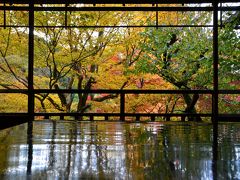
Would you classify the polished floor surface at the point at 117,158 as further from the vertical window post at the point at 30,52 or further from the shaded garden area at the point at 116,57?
the shaded garden area at the point at 116,57

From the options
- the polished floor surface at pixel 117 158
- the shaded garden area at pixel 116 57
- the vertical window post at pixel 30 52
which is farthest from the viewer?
the shaded garden area at pixel 116 57

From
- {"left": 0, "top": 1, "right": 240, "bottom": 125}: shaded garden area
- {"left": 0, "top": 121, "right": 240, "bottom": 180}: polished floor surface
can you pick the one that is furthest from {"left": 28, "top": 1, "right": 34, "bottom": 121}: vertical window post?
{"left": 0, "top": 1, "right": 240, "bottom": 125}: shaded garden area

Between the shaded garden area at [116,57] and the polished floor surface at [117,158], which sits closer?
the polished floor surface at [117,158]

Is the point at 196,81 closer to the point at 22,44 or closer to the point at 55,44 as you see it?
the point at 55,44

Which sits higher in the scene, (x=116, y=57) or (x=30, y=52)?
(x=116, y=57)

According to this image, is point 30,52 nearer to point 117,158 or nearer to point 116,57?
point 117,158

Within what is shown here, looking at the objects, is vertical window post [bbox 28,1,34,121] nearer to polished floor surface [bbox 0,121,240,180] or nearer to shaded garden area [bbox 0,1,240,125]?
polished floor surface [bbox 0,121,240,180]

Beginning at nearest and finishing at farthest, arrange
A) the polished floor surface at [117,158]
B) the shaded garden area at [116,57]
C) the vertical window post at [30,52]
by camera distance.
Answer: the polished floor surface at [117,158] < the vertical window post at [30,52] < the shaded garden area at [116,57]

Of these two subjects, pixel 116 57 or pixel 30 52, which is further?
pixel 116 57

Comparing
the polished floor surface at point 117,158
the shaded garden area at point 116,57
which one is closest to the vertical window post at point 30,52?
the polished floor surface at point 117,158

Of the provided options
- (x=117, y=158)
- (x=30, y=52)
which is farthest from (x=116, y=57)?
(x=117, y=158)

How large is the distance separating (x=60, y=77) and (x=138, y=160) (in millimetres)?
6586

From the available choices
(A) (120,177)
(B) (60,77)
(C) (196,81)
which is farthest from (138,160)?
(B) (60,77)
